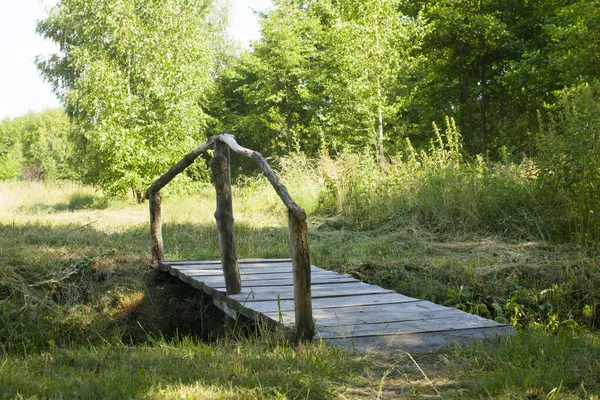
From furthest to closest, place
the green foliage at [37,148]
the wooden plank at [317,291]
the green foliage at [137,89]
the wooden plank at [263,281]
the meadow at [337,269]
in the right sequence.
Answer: the green foliage at [37,148], the green foliage at [137,89], the wooden plank at [263,281], the wooden plank at [317,291], the meadow at [337,269]

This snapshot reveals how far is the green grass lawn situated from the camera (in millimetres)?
2701

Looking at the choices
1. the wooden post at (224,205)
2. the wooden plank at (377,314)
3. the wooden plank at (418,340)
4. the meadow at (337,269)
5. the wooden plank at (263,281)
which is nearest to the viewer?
the meadow at (337,269)

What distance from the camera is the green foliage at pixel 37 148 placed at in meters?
41.8

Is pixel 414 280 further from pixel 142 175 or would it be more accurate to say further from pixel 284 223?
pixel 142 175

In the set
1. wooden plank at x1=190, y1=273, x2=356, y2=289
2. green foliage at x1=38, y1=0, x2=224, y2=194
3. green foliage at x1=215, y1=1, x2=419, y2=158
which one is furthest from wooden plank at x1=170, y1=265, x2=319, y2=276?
green foliage at x1=38, y1=0, x2=224, y2=194

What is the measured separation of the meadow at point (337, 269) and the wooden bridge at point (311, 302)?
185mm

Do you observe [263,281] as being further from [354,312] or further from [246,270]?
[354,312]

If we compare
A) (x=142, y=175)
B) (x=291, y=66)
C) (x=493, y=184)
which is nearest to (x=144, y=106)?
(x=142, y=175)

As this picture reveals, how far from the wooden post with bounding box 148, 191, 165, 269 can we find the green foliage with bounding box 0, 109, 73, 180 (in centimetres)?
3249

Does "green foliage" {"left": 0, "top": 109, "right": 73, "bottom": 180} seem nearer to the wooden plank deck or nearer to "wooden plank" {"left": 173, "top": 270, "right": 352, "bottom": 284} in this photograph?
"wooden plank" {"left": 173, "top": 270, "right": 352, "bottom": 284}

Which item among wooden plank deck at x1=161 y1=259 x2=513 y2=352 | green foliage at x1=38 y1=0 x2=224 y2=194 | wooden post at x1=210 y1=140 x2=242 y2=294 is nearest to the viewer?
wooden plank deck at x1=161 y1=259 x2=513 y2=352

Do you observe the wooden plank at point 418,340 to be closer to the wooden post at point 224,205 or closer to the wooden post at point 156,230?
the wooden post at point 224,205

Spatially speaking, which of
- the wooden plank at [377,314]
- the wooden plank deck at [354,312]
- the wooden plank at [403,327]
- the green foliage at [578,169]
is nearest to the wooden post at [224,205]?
the wooden plank deck at [354,312]

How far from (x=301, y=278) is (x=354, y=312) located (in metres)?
0.83
